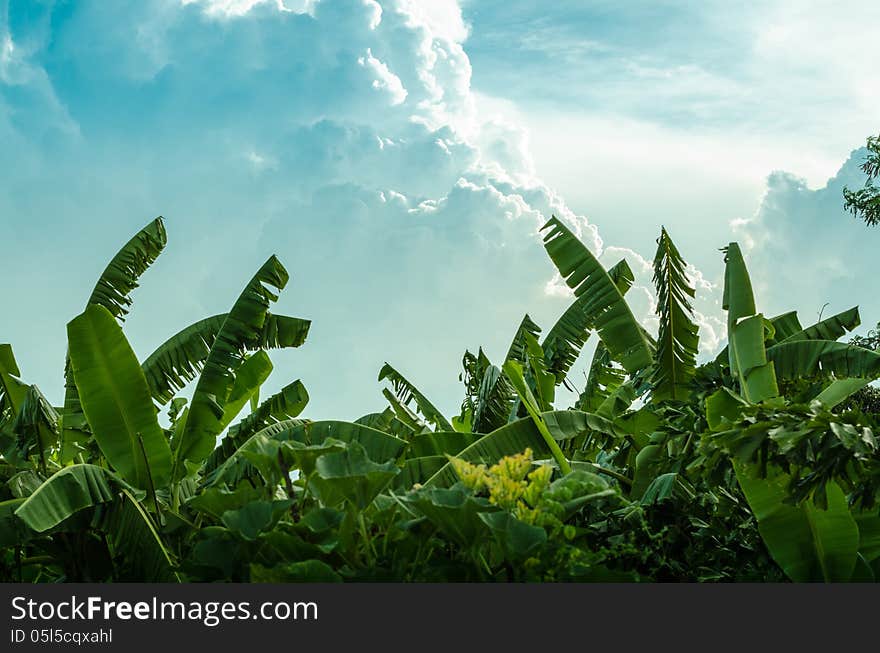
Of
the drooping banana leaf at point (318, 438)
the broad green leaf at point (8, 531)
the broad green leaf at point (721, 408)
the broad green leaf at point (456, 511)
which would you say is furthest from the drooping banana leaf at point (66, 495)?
the broad green leaf at point (721, 408)

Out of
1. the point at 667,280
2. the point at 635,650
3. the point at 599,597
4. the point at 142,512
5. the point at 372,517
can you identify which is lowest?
the point at 635,650

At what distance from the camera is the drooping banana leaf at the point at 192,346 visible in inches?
380

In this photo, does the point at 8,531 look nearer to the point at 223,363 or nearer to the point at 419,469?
the point at 223,363

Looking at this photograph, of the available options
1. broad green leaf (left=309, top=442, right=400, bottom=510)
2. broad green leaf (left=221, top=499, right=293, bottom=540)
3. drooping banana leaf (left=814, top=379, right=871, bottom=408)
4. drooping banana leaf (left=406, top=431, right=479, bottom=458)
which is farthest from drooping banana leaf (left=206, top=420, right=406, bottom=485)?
drooping banana leaf (left=814, top=379, right=871, bottom=408)

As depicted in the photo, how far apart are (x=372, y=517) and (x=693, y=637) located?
1903 mm

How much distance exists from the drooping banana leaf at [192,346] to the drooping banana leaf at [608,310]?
3202 millimetres

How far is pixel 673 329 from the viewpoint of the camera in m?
8.88

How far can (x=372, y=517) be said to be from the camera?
16.3ft

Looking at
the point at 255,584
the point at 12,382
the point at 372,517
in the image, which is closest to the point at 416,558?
the point at 372,517

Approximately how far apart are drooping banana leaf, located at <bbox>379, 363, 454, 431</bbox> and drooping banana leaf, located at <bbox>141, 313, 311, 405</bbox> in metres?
2.52

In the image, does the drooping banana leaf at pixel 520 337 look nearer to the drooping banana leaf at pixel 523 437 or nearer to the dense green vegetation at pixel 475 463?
the dense green vegetation at pixel 475 463

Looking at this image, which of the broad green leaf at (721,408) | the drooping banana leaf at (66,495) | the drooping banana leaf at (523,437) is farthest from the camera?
the drooping banana leaf at (523,437)

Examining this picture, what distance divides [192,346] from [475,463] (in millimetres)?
4165

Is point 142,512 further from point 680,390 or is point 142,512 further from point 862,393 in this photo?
point 862,393
